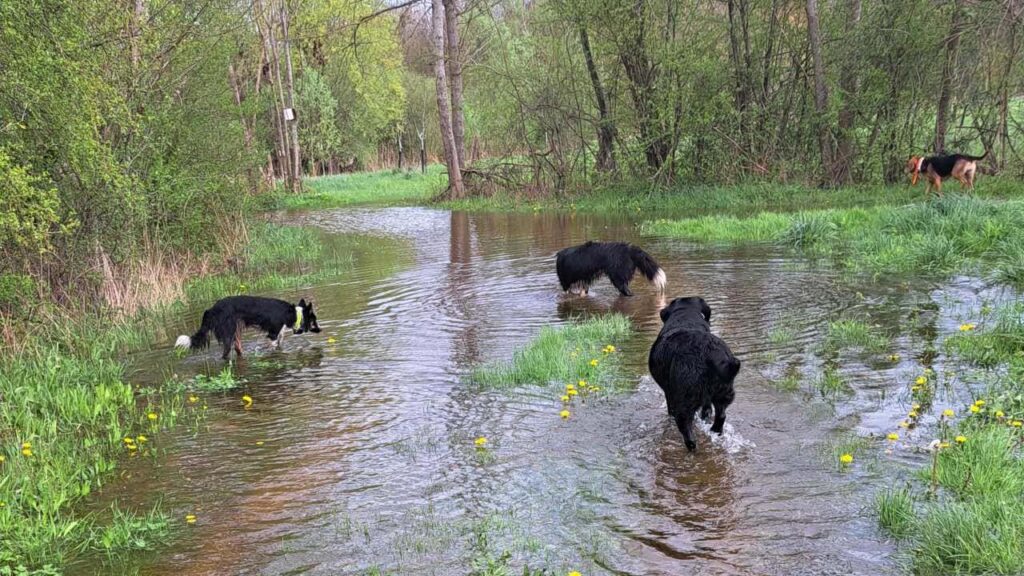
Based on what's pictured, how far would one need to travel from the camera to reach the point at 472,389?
680 centimetres

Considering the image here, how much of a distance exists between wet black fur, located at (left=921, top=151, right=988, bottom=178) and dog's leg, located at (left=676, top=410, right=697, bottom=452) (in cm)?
1442

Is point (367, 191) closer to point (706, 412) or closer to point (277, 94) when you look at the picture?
point (277, 94)

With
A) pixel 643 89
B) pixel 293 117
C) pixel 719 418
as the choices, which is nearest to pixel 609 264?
pixel 719 418

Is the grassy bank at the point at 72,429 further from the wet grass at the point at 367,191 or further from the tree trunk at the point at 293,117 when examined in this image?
the tree trunk at the point at 293,117

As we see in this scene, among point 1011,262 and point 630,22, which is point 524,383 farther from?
point 630,22

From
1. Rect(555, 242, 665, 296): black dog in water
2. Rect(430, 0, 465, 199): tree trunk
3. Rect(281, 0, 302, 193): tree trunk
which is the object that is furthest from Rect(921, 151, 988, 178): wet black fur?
Rect(281, 0, 302, 193): tree trunk

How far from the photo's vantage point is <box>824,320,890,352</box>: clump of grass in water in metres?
7.06

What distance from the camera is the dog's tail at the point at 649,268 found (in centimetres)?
1026

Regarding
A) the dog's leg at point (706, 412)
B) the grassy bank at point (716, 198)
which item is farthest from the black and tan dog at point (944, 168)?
the dog's leg at point (706, 412)

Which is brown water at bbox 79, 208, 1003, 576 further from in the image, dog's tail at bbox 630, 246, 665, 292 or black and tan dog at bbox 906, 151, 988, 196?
black and tan dog at bbox 906, 151, 988, 196

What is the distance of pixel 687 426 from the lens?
5117 mm

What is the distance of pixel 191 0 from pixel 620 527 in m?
11.9

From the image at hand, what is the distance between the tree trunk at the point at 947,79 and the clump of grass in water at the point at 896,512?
15792mm

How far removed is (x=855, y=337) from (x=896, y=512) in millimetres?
3733
